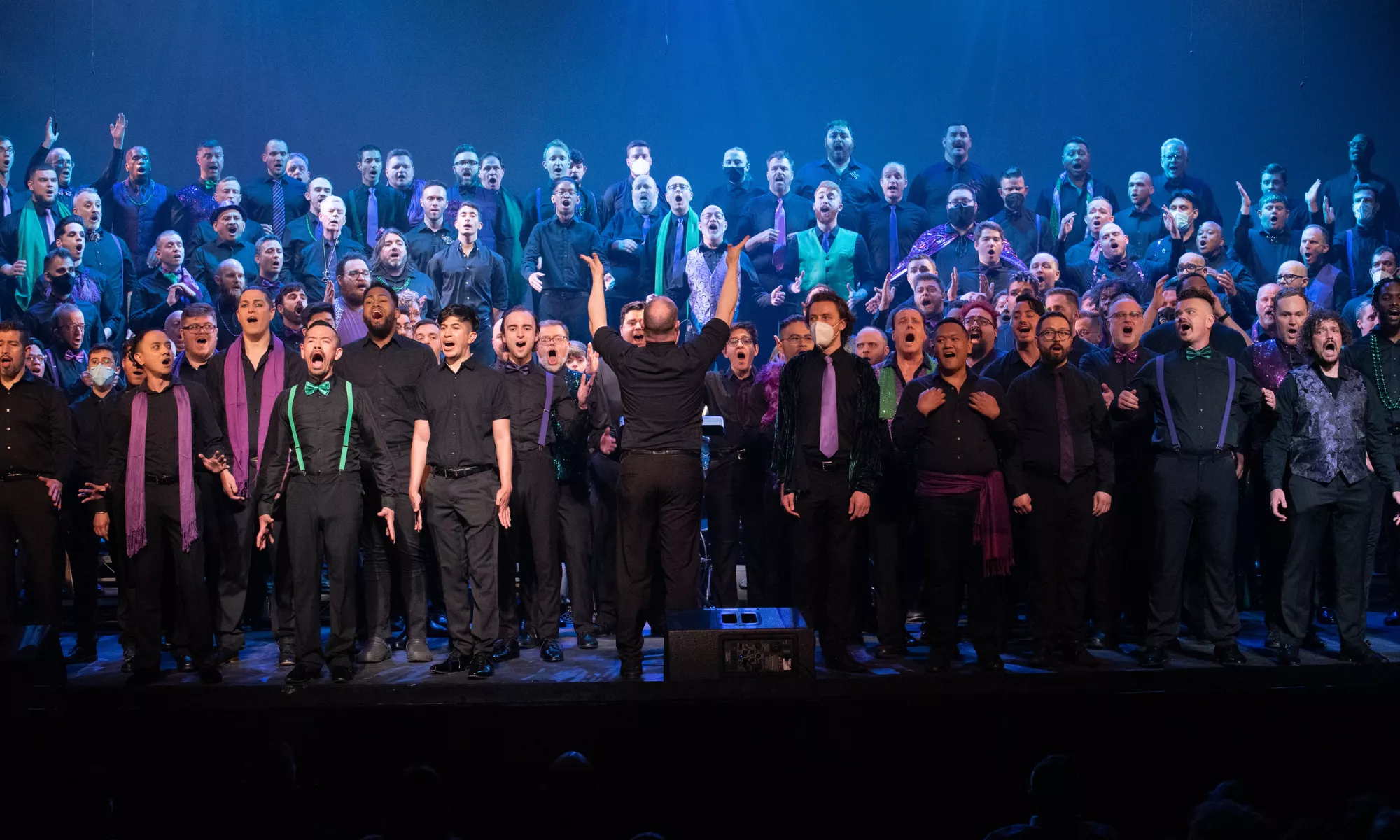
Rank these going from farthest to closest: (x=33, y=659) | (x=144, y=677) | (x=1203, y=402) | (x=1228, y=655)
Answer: (x=1203, y=402)
(x=1228, y=655)
(x=144, y=677)
(x=33, y=659)

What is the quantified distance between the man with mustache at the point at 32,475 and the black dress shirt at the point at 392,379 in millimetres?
1539

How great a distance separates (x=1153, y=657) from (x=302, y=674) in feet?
13.6

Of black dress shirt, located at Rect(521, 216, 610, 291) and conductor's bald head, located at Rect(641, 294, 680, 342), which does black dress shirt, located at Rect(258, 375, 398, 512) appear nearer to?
conductor's bald head, located at Rect(641, 294, 680, 342)

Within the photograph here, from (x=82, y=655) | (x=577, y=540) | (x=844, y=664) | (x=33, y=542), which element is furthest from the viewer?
(x=577, y=540)

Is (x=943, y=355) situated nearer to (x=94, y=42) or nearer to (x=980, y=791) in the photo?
(x=980, y=791)

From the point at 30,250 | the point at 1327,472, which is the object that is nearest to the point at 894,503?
the point at 1327,472

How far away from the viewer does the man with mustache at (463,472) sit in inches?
197

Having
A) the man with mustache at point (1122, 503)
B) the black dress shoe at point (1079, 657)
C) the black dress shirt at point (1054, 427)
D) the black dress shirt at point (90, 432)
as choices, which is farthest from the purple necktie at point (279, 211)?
the black dress shoe at point (1079, 657)

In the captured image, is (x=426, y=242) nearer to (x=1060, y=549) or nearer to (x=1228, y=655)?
(x=1060, y=549)

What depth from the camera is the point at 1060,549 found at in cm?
508

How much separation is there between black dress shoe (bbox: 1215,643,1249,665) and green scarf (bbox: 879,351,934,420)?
2.09 meters

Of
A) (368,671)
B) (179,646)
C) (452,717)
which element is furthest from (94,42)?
(452,717)

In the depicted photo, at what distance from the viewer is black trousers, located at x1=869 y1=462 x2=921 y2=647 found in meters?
5.36

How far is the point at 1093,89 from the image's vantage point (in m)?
11.2
